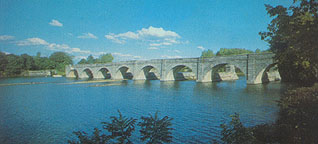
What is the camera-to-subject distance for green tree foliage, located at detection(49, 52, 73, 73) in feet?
375

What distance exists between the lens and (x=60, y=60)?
120 m

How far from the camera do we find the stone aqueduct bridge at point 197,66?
3750 cm

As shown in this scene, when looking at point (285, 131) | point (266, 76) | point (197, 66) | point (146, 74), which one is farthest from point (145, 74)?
point (285, 131)

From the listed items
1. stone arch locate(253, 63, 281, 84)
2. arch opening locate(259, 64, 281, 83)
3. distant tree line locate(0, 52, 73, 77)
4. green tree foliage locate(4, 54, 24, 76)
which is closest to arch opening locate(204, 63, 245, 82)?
stone arch locate(253, 63, 281, 84)

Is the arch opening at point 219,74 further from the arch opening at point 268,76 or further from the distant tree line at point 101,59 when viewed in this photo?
the distant tree line at point 101,59

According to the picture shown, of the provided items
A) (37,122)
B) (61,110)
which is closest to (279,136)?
(37,122)

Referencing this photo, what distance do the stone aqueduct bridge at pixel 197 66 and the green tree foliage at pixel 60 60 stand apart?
143 ft

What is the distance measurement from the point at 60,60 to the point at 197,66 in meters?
100

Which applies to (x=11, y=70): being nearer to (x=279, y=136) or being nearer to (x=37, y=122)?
(x=37, y=122)

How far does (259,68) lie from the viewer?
37.1 meters

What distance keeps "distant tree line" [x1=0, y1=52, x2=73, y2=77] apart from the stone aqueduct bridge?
107ft

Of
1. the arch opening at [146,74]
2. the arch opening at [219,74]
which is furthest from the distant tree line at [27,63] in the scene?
the arch opening at [219,74]

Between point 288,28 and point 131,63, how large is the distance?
55.9 m

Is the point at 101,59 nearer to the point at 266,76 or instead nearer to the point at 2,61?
the point at 2,61
